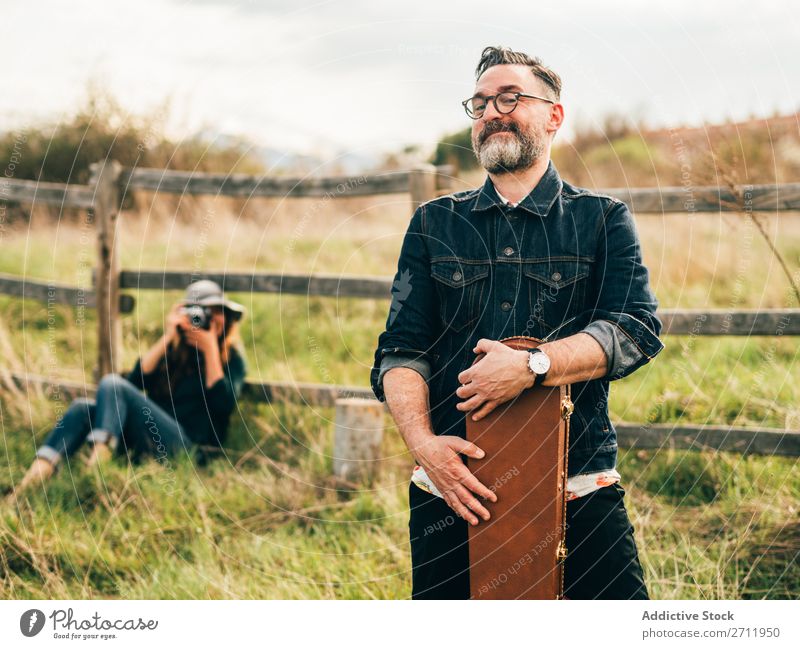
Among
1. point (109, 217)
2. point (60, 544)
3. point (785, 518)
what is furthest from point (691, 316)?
point (109, 217)

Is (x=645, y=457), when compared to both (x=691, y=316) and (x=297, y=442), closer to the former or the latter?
(x=691, y=316)

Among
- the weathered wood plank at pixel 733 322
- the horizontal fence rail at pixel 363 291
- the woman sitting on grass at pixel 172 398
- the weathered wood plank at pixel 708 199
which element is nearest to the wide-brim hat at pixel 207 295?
the woman sitting on grass at pixel 172 398

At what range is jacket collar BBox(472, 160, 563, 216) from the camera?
81.2 inches

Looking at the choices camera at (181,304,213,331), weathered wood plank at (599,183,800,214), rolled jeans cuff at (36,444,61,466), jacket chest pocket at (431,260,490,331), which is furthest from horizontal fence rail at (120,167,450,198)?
jacket chest pocket at (431,260,490,331)

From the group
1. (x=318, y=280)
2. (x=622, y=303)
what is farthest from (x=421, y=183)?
(x=622, y=303)

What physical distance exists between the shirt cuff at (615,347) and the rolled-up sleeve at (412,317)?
0.40 metres

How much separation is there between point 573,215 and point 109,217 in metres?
3.30

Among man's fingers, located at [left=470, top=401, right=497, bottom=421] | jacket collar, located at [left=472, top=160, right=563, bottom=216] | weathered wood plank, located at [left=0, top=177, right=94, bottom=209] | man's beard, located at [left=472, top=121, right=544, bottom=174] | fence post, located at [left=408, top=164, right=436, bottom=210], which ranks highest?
weathered wood plank, located at [left=0, top=177, right=94, bottom=209]

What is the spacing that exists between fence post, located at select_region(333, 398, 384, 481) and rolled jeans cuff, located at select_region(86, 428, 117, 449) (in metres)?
1.08

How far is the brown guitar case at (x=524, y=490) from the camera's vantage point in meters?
1.89

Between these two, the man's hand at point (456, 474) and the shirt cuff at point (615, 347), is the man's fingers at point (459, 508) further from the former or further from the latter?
the shirt cuff at point (615, 347)

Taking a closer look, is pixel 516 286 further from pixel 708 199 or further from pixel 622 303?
pixel 708 199

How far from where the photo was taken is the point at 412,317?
81.4 inches

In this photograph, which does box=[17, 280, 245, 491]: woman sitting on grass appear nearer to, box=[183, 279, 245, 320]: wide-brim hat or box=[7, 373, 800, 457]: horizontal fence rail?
box=[183, 279, 245, 320]: wide-brim hat
